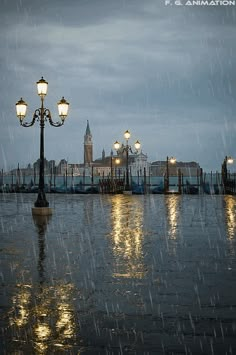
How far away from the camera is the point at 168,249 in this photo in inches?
335

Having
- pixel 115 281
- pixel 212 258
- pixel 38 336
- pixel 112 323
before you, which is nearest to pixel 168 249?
pixel 212 258

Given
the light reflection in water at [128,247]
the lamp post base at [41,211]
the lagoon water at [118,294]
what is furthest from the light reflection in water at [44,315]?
the lamp post base at [41,211]

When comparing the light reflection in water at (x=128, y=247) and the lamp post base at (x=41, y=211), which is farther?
the lamp post base at (x=41, y=211)

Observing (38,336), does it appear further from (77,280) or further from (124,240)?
(124,240)

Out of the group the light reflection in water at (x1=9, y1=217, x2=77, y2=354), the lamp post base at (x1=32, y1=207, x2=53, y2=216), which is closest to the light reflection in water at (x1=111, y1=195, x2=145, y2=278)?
the light reflection in water at (x1=9, y1=217, x2=77, y2=354)

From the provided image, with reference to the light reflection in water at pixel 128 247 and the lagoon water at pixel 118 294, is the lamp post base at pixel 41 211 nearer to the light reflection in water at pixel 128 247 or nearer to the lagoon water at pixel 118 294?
the light reflection in water at pixel 128 247

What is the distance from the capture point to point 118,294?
207 inches

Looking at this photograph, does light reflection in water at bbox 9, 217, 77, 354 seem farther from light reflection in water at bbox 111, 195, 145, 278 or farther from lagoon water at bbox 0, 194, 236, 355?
light reflection in water at bbox 111, 195, 145, 278

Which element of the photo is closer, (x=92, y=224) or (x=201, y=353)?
(x=201, y=353)

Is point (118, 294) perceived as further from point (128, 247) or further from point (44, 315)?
point (128, 247)

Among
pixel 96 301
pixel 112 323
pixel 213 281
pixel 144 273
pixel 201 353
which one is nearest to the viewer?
pixel 201 353

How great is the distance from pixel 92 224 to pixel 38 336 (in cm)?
920

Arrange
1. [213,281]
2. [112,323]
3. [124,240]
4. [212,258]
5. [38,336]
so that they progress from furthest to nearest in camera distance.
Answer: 1. [124,240]
2. [212,258]
3. [213,281]
4. [112,323]
5. [38,336]

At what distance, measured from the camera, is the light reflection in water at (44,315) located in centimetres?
379
